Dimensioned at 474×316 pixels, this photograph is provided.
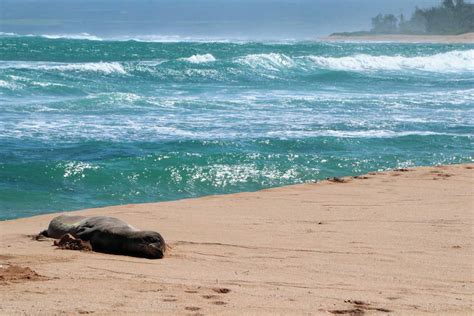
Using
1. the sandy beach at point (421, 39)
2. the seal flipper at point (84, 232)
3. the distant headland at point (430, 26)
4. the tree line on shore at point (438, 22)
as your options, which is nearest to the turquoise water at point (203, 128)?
the seal flipper at point (84, 232)

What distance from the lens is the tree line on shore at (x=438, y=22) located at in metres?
81.1

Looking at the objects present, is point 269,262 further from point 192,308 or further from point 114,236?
point 192,308

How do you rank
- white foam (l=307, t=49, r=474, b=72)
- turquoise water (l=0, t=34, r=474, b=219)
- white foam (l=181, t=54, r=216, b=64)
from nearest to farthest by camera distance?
turquoise water (l=0, t=34, r=474, b=219), white foam (l=181, t=54, r=216, b=64), white foam (l=307, t=49, r=474, b=72)

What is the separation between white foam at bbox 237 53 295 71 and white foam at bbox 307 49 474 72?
1588mm

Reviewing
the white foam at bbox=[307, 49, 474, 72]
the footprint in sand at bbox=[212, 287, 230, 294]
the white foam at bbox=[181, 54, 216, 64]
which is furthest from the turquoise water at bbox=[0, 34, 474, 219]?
the footprint in sand at bbox=[212, 287, 230, 294]

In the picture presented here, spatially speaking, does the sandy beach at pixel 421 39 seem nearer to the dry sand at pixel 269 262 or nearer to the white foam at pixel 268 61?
the white foam at pixel 268 61

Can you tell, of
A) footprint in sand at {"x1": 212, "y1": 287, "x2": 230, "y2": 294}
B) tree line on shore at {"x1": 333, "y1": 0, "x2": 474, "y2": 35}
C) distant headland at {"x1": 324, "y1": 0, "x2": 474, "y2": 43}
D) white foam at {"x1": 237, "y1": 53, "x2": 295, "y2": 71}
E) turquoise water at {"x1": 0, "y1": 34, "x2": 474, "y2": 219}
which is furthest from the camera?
tree line on shore at {"x1": 333, "y1": 0, "x2": 474, "y2": 35}

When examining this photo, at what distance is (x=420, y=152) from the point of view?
16.2 meters

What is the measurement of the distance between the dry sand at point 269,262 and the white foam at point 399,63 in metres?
27.0

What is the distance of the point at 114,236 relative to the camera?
8117mm

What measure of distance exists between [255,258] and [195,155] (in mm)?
7302

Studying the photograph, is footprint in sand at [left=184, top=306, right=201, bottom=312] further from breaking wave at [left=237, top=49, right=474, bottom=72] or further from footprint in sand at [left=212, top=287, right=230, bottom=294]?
breaking wave at [left=237, top=49, right=474, bottom=72]

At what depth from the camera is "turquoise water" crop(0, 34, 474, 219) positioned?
44.3 ft

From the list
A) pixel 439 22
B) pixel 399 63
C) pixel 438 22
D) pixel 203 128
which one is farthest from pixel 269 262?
pixel 438 22
